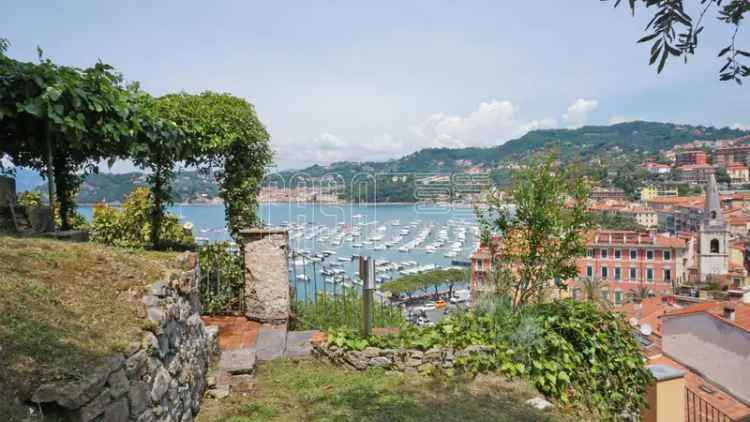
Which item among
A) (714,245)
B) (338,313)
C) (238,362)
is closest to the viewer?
(238,362)

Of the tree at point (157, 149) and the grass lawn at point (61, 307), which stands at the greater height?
the tree at point (157, 149)

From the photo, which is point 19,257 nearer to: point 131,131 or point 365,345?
point 131,131

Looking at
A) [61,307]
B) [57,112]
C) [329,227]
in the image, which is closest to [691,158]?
[329,227]

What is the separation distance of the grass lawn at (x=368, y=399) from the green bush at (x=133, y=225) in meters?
4.05

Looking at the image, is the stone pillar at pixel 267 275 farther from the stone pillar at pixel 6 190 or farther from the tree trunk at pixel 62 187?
the stone pillar at pixel 6 190

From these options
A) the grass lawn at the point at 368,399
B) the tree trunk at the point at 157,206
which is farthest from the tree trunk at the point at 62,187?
the grass lawn at the point at 368,399

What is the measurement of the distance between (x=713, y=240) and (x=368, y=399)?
55.0 meters

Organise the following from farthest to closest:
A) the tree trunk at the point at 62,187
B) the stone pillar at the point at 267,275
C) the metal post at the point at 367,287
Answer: the stone pillar at the point at 267,275 < the tree trunk at the point at 62,187 < the metal post at the point at 367,287

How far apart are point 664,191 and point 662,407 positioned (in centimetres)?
8399

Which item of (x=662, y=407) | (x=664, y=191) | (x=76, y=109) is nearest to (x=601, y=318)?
(x=662, y=407)

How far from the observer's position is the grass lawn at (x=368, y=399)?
378cm

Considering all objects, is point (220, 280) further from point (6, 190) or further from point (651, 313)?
point (651, 313)

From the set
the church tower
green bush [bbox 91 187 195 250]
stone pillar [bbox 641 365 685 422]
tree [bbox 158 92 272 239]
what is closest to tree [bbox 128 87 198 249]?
tree [bbox 158 92 272 239]

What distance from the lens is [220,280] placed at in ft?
21.9
